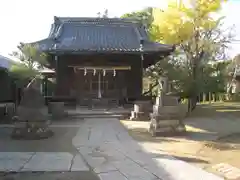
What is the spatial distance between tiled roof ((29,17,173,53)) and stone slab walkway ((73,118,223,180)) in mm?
8829

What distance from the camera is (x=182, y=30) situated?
24.0 m

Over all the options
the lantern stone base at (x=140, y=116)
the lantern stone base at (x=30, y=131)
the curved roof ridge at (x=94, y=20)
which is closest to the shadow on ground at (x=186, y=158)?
the lantern stone base at (x=30, y=131)

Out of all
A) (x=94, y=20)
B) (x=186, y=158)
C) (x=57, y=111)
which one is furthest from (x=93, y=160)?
(x=94, y=20)

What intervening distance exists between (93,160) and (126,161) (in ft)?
2.48

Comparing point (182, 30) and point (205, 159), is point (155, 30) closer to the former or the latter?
point (182, 30)

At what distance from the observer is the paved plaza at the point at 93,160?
6544 mm

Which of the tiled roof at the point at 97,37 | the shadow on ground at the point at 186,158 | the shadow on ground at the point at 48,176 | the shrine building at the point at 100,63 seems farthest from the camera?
the shrine building at the point at 100,63

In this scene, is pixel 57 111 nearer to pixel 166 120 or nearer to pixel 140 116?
pixel 140 116

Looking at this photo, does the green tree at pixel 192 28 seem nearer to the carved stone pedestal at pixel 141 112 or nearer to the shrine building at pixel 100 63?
the shrine building at pixel 100 63

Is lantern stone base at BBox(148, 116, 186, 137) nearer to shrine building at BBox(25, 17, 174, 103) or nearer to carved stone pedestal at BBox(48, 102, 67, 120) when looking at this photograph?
carved stone pedestal at BBox(48, 102, 67, 120)

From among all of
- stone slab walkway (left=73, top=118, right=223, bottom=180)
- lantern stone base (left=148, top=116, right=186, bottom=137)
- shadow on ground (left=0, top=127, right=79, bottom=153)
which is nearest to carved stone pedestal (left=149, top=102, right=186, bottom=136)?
lantern stone base (left=148, top=116, right=186, bottom=137)

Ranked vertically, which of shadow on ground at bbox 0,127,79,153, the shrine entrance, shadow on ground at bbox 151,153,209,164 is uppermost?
the shrine entrance

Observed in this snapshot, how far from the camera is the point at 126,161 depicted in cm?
764

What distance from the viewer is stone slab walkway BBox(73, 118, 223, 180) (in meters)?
6.44
